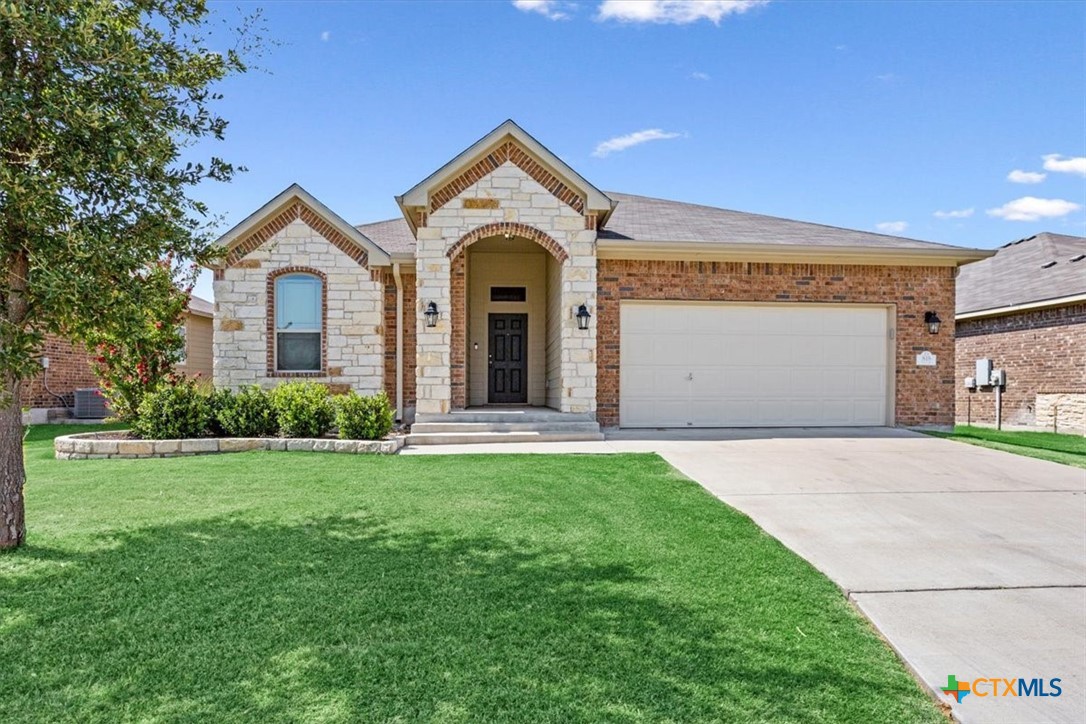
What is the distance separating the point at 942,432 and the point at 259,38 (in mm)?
11997

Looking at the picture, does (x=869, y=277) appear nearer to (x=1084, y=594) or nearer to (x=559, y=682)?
(x=1084, y=594)

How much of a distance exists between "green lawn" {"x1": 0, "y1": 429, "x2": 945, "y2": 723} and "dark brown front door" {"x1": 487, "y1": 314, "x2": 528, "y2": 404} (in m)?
8.03

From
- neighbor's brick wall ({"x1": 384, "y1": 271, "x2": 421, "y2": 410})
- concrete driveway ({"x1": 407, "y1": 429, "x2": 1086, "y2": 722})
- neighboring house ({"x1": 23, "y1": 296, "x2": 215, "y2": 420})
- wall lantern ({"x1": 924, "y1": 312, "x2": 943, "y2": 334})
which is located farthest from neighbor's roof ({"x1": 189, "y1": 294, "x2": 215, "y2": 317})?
wall lantern ({"x1": 924, "y1": 312, "x2": 943, "y2": 334})

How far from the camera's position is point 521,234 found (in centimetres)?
1066

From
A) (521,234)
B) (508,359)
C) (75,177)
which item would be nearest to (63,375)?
(508,359)

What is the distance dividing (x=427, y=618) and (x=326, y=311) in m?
9.24

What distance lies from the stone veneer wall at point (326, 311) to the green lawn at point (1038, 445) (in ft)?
33.7

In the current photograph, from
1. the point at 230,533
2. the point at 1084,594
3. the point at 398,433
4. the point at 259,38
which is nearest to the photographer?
the point at 1084,594

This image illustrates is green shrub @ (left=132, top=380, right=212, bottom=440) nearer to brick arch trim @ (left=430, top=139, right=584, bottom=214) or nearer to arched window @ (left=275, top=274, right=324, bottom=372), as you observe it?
arched window @ (left=275, top=274, right=324, bottom=372)

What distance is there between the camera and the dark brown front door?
13.6 metres

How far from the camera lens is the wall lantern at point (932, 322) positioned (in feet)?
37.2

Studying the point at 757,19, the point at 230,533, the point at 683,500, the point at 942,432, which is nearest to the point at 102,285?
the point at 230,533

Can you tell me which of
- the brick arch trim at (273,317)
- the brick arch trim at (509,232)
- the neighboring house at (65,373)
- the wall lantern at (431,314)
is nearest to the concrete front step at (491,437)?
the wall lantern at (431,314)

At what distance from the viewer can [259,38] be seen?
4902 millimetres
